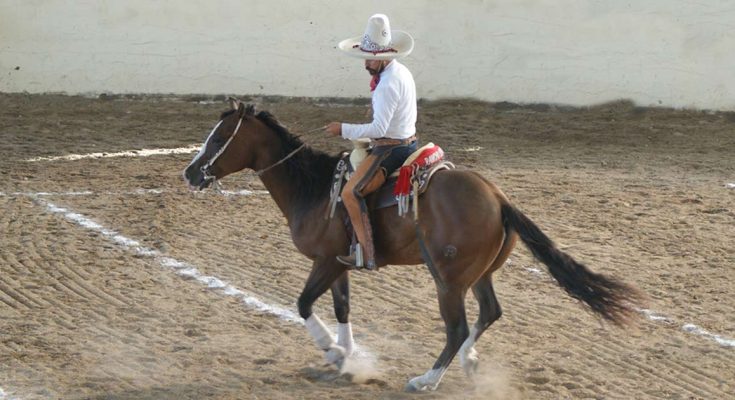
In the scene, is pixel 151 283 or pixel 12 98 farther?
pixel 12 98

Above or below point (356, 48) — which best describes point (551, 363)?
below

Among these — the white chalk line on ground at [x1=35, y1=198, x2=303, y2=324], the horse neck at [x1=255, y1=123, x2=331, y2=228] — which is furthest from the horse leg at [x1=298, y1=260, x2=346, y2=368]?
the white chalk line on ground at [x1=35, y1=198, x2=303, y2=324]

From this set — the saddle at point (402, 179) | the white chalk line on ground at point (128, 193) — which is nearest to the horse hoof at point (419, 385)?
the saddle at point (402, 179)

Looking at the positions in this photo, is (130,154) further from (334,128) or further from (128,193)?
(334,128)

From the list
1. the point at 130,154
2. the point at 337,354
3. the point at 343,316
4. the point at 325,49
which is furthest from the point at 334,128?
the point at 325,49

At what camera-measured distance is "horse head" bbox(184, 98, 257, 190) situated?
753 centimetres

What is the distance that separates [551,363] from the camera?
736cm

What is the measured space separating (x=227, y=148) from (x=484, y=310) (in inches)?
79.9

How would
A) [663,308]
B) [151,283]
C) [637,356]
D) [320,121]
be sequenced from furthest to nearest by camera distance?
[320,121], [151,283], [663,308], [637,356]

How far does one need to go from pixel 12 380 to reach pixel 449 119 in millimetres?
10159

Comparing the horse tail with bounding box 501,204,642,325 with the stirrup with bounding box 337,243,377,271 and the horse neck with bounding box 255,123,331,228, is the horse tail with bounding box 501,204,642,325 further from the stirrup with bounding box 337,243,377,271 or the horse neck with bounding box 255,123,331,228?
the horse neck with bounding box 255,123,331,228

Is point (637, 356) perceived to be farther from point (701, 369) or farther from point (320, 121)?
point (320, 121)

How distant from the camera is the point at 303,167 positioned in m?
7.55

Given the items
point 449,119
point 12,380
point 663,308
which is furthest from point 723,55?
point 12,380
